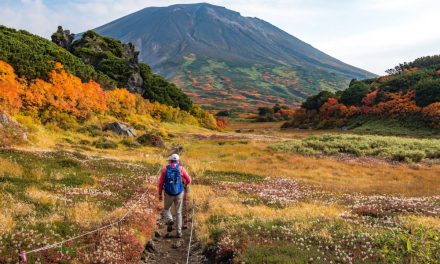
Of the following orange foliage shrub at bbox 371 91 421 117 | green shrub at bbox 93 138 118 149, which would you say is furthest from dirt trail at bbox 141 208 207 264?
orange foliage shrub at bbox 371 91 421 117

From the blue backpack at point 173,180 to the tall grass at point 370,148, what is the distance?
3626 cm

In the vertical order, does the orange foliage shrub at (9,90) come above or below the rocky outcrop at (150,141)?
above

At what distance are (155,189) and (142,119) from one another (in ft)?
184

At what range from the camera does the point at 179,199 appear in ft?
52.5

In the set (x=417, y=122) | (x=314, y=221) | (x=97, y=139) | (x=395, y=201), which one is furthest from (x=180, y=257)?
(x=417, y=122)

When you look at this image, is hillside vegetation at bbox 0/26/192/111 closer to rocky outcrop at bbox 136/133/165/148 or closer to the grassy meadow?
rocky outcrop at bbox 136/133/165/148

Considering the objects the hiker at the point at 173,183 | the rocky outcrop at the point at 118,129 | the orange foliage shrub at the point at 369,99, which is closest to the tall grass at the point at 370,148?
the rocky outcrop at the point at 118,129

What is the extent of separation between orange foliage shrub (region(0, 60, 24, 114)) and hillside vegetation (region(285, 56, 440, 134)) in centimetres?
7092

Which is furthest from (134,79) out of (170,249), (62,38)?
(170,249)

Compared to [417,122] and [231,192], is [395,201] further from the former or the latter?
[417,122]

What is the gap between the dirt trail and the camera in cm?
1356

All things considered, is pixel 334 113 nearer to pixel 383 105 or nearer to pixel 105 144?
pixel 383 105

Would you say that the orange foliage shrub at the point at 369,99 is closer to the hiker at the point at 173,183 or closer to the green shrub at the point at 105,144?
the green shrub at the point at 105,144

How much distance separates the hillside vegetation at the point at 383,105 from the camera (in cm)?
8819
